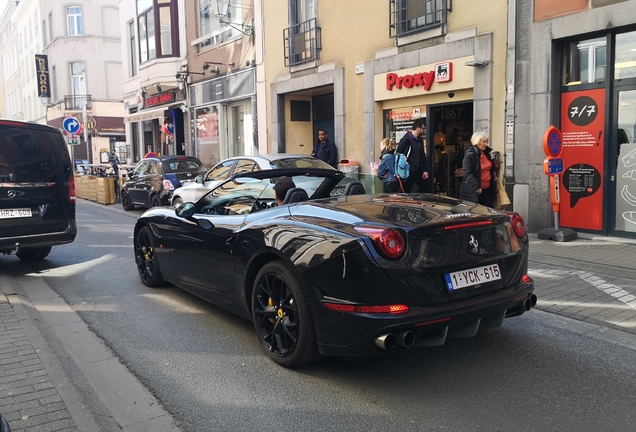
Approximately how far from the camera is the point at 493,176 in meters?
9.12

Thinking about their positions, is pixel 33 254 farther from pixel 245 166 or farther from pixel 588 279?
pixel 588 279

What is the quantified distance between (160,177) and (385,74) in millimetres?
6025

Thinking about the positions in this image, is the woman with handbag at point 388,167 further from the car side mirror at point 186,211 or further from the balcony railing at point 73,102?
the balcony railing at point 73,102

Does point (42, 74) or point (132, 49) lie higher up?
point (42, 74)

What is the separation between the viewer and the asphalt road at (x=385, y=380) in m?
3.29

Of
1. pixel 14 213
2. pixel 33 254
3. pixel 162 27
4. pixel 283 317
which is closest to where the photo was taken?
pixel 283 317

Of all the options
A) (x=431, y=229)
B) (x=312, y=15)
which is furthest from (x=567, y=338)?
(x=312, y=15)

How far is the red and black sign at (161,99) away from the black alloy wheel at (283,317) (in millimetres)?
20491

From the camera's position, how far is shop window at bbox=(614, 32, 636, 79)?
8.58m

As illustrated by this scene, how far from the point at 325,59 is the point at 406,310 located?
40.5 ft

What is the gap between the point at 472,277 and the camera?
3748mm

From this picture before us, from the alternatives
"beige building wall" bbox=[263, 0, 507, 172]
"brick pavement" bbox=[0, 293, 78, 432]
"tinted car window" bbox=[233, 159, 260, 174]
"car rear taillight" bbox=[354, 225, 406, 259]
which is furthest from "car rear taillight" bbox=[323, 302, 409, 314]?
"beige building wall" bbox=[263, 0, 507, 172]

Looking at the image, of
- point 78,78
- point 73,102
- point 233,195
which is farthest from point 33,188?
point 78,78

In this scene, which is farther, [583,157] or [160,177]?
[160,177]
